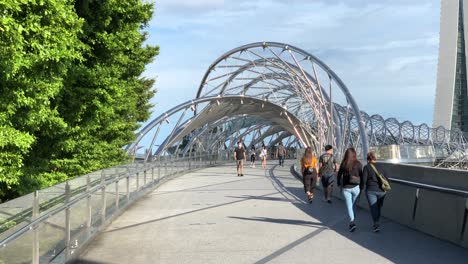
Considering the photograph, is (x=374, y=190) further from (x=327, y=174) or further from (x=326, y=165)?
(x=326, y=165)

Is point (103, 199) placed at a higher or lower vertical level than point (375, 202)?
higher

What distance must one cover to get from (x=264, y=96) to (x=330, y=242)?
1753 inches

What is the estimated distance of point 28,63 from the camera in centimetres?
773

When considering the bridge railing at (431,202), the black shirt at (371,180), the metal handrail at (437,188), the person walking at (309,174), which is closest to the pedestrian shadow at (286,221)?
the black shirt at (371,180)

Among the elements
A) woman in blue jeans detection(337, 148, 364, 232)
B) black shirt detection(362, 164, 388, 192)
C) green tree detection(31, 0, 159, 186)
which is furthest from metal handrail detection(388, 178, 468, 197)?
green tree detection(31, 0, 159, 186)

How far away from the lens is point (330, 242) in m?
8.93

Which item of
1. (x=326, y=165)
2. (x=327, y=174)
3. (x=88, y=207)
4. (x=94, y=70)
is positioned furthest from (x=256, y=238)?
(x=326, y=165)

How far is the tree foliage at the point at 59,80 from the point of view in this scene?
25.3 ft

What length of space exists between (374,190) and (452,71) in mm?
89592

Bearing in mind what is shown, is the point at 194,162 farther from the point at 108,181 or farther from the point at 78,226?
the point at 78,226

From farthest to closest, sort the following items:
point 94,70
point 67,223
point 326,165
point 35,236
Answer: point 326,165, point 94,70, point 67,223, point 35,236

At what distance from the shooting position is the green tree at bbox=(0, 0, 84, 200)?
6.93 meters

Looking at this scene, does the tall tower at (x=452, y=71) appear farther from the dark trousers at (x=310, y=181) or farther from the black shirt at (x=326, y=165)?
the dark trousers at (x=310, y=181)

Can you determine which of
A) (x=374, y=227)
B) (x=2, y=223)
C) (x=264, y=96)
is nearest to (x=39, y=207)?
(x=2, y=223)
